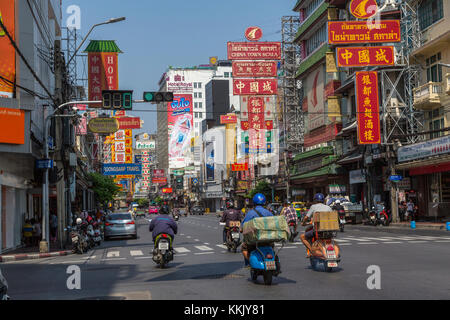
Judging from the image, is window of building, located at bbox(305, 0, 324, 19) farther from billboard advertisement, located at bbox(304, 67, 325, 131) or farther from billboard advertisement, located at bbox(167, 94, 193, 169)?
billboard advertisement, located at bbox(167, 94, 193, 169)

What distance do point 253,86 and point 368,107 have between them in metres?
19.6

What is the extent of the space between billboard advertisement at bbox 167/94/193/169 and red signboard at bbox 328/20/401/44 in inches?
4301

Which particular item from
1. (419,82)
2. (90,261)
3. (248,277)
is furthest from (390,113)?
(248,277)

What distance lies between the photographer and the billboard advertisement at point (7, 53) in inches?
884

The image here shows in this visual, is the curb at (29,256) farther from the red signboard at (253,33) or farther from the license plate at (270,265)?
the red signboard at (253,33)

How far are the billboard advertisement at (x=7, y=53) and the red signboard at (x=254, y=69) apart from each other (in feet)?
110

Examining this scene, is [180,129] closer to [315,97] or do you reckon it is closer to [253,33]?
[253,33]

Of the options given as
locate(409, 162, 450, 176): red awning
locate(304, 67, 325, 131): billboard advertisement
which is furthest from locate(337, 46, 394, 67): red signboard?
locate(304, 67, 325, 131): billboard advertisement

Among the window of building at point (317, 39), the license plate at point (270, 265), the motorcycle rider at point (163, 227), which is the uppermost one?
the window of building at point (317, 39)


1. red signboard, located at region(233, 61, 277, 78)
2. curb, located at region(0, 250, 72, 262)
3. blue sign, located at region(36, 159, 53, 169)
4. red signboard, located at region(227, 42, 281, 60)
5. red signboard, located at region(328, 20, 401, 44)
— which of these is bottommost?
curb, located at region(0, 250, 72, 262)

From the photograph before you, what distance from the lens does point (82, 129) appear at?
180 ft

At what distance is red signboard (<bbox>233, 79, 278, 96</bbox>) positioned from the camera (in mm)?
56312

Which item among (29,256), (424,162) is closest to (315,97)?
(424,162)

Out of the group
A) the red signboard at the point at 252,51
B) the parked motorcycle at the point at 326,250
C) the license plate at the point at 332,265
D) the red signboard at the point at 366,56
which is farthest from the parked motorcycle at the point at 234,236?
the red signboard at the point at 252,51
